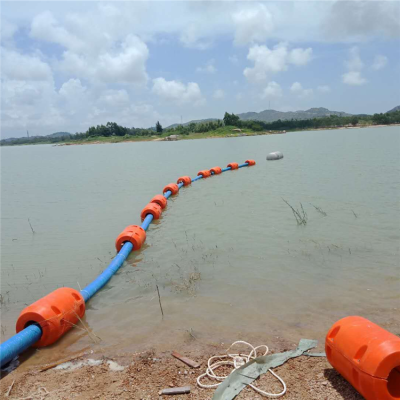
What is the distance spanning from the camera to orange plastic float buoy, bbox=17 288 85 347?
180 inches

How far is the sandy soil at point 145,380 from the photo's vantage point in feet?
11.3

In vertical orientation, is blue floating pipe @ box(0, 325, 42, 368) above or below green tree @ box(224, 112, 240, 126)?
below

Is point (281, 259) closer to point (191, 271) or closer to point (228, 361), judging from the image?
point (191, 271)

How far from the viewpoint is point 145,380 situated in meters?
3.75

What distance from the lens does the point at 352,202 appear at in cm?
1162

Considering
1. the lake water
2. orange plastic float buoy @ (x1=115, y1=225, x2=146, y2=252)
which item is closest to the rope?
the lake water

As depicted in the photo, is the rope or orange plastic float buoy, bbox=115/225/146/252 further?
orange plastic float buoy, bbox=115/225/146/252

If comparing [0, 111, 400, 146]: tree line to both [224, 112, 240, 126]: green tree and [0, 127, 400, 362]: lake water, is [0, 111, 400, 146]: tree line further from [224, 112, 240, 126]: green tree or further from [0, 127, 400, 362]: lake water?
[0, 127, 400, 362]: lake water

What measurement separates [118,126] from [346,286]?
121 metres

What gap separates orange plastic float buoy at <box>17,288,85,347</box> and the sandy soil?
0.50 metres

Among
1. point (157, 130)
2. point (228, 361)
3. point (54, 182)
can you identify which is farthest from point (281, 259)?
point (157, 130)

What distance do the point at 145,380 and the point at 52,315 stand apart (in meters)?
1.67

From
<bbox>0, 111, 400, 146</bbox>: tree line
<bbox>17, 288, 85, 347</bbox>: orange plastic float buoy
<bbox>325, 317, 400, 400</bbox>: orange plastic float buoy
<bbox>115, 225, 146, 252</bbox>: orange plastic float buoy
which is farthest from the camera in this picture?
<bbox>0, 111, 400, 146</bbox>: tree line

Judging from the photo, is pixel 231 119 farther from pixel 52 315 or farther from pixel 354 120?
pixel 52 315
